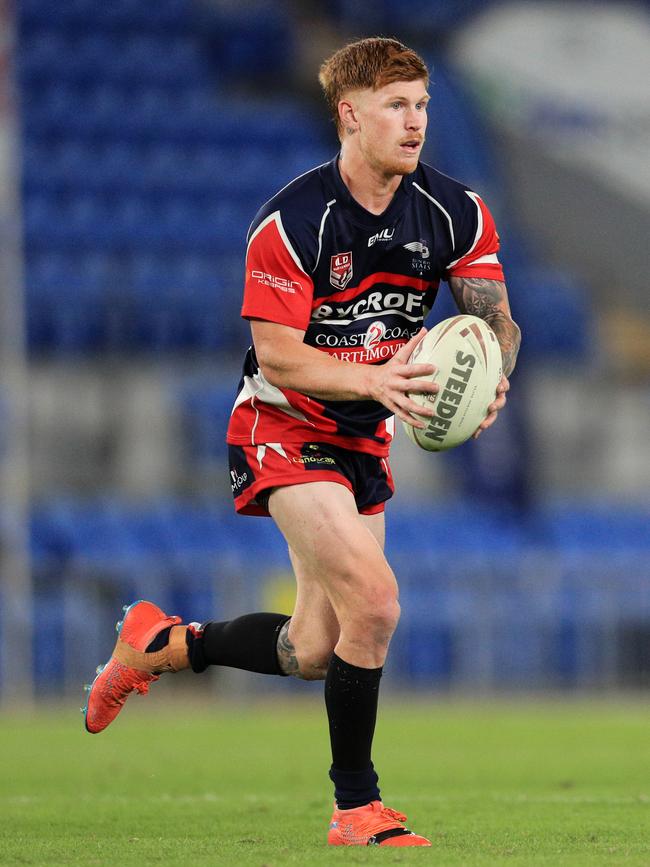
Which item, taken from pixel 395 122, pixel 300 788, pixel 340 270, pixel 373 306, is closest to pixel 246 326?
pixel 300 788

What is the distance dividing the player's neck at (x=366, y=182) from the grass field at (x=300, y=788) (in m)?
2.17

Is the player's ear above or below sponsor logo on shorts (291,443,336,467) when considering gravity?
above

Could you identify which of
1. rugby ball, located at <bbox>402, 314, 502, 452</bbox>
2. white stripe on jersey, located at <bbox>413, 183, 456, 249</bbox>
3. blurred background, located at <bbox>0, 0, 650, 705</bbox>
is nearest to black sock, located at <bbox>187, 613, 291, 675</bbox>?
rugby ball, located at <bbox>402, 314, 502, 452</bbox>

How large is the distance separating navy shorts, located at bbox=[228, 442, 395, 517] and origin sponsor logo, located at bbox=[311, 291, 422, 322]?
0.45 m

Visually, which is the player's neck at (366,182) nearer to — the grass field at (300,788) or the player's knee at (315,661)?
the player's knee at (315,661)

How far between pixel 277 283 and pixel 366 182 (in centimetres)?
51

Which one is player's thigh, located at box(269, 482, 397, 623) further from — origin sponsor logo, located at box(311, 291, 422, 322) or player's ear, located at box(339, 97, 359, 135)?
player's ear, located at box(339, 97, 359, 135)

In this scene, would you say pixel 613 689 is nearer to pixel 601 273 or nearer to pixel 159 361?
pixel 159 361

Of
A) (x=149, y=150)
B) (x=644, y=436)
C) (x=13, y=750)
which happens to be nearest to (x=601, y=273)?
(x=644, y=436)

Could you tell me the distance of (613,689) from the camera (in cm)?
1767

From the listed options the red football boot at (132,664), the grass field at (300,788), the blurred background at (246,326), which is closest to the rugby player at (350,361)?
the red football boot at (132,664)

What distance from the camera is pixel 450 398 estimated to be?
522 centimetres

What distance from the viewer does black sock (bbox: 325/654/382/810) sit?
538 cm

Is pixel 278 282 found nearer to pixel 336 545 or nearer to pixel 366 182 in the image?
pixel 366 182
